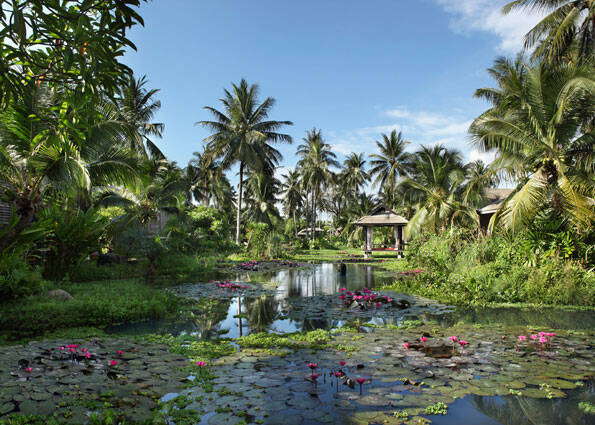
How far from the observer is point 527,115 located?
10430 mm

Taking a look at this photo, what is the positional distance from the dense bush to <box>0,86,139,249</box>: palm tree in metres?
9.27

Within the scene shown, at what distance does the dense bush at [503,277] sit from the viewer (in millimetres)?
8273

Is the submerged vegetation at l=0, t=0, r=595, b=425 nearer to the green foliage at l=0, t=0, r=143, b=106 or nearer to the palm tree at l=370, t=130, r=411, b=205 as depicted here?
the green foliage at l=0, t=0, r=143, b=106

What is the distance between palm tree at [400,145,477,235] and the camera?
18694 millimetres

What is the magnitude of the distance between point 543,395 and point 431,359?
136cm

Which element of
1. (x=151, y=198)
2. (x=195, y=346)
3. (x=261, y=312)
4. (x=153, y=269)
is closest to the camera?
(x=195, y=346)

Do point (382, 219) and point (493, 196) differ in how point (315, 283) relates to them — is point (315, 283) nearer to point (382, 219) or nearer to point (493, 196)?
point (382, 219)

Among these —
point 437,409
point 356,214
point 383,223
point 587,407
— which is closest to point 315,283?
point 437,409

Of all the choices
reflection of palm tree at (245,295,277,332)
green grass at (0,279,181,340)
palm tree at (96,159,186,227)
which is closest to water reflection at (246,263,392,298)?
reflection of palm tree at (245,295,277,332)

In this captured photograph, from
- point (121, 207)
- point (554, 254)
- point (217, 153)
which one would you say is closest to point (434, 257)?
point (554, 254)

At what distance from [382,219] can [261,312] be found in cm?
1919

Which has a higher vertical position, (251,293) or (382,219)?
(382,219)

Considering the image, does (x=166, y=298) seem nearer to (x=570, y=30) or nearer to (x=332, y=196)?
(x=570, y=30)

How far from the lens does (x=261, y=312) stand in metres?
8.41
